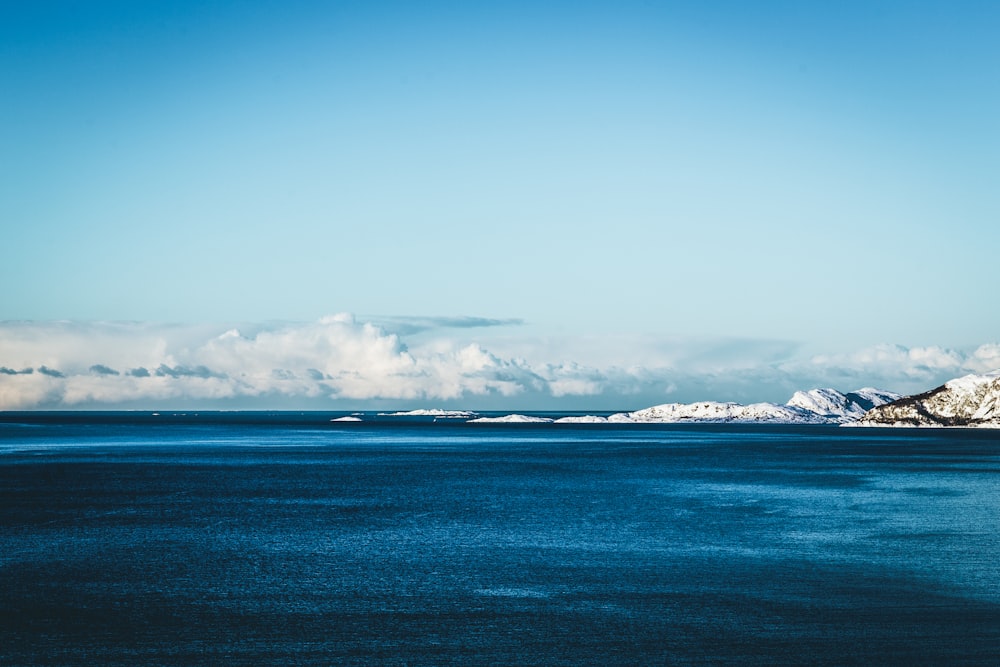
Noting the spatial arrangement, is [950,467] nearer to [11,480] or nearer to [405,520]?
[405,520]

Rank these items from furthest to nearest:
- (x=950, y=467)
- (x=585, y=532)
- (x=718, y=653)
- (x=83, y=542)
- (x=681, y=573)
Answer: (x=950, y=467), (x=585, y=532), (x=83, y=542), (x=681, y=573), (x=718, y=653)

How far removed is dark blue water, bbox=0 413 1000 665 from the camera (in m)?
28.2

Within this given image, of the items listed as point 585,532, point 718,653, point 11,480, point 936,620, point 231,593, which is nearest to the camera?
point 718,653

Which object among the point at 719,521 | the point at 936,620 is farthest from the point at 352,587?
the point at 719,521

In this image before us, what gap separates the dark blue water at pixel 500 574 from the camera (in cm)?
2825

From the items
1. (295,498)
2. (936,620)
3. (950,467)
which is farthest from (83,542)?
(950,467)

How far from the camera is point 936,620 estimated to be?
102 feet

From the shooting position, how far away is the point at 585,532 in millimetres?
51844

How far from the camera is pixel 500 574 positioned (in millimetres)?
39312

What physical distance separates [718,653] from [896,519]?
1399 inches

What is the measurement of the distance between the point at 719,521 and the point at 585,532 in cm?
970

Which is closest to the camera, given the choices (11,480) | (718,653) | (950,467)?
(718,653)

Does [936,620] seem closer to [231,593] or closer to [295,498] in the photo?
[231,593]

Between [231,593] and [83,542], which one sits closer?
[231,593]
